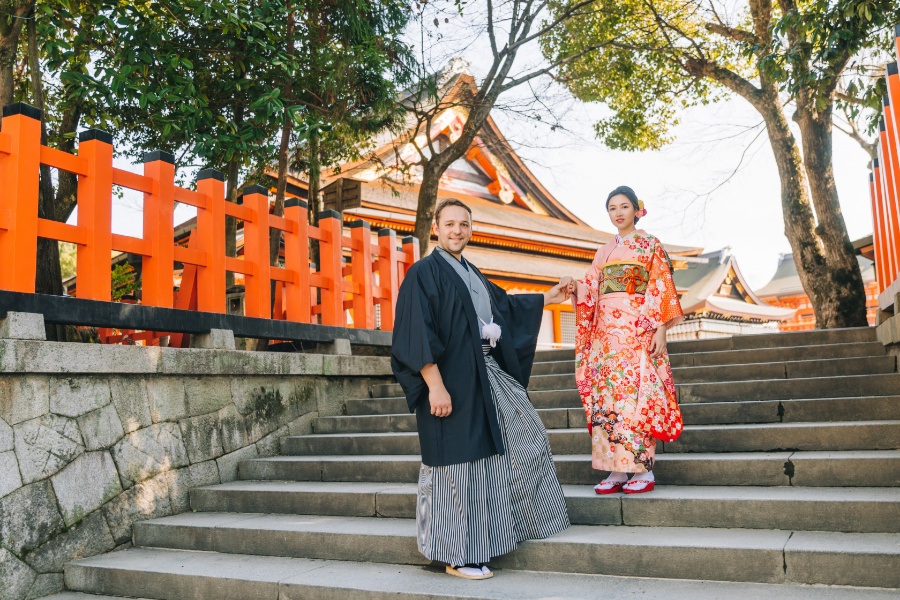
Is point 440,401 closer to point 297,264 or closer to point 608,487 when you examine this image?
point 608,487

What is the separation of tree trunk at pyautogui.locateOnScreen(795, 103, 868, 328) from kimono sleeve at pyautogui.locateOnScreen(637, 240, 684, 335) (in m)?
5.74

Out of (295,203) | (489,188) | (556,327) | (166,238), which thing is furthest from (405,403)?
(489,188)

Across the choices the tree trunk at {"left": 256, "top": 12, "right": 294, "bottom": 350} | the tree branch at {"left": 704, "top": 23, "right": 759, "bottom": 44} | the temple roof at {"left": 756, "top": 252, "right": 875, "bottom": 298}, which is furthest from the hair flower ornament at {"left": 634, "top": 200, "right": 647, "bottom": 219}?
the temple roof at {"left": 756, "top": 252, "right": 875, "bottom": 298}

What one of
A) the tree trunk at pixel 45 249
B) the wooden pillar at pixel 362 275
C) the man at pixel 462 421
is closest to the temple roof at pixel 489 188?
the wooden pillar at pixel 362 275

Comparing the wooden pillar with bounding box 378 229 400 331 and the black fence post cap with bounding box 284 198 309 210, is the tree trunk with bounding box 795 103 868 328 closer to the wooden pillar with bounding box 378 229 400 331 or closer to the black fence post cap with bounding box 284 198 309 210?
the wooden pillar with bounding box 378 229 400 331

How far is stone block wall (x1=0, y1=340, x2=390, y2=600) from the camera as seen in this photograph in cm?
382

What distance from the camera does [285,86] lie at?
24.8ft

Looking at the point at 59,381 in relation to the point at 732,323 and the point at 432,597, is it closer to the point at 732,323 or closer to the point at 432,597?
the point at 432,597

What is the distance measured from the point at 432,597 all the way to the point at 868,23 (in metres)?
4.50

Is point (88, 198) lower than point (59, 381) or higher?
higher

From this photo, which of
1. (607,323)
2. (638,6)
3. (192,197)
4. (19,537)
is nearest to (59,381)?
(19,537)

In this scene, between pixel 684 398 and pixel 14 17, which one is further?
pixel 14 17

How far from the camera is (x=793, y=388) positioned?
504cm

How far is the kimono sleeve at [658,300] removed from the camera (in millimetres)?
3952
